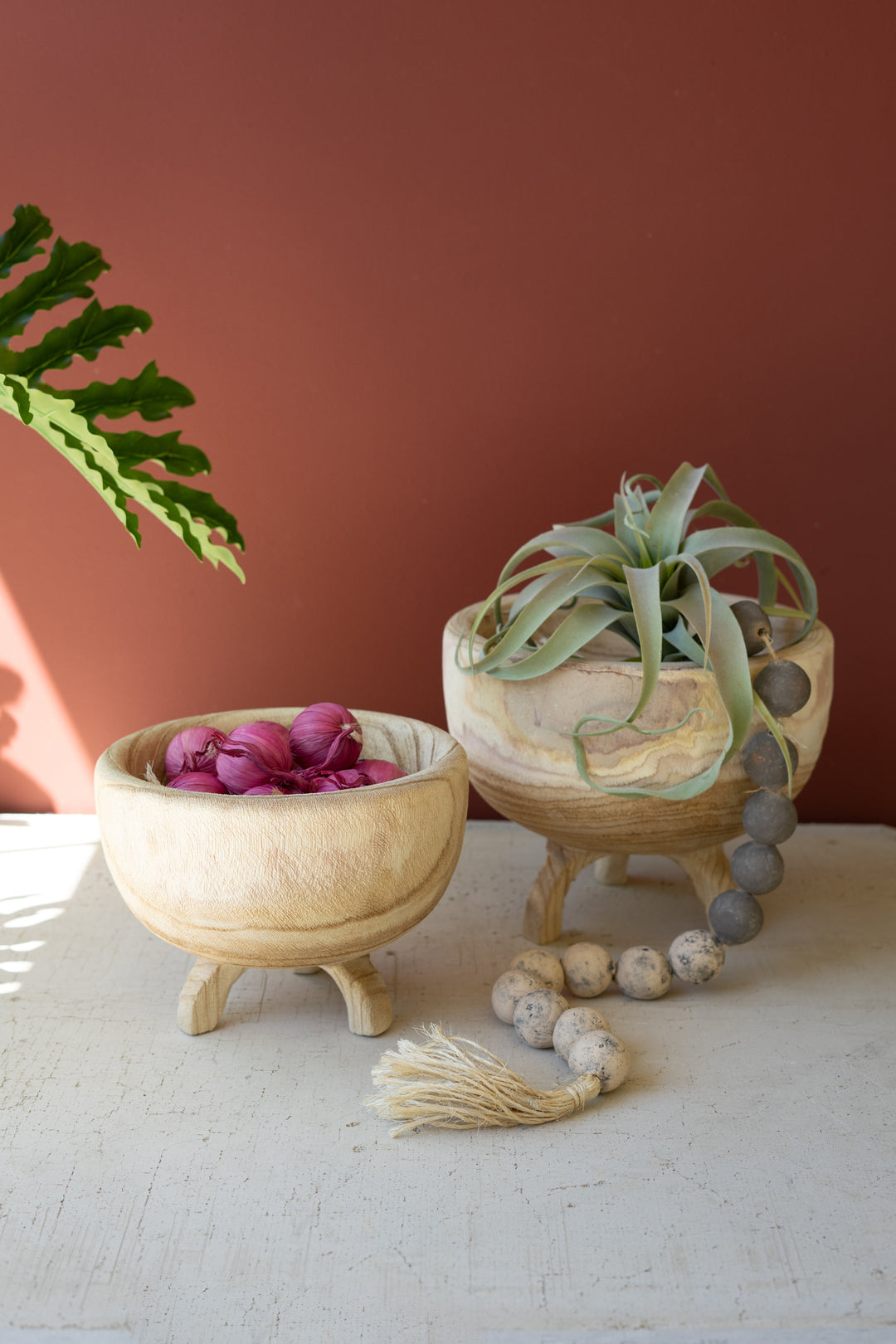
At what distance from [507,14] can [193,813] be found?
1048mm

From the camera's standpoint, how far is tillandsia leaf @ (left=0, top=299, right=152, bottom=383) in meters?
1.02

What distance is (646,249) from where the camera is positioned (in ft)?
4.50

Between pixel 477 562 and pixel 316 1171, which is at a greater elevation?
pixel 477 562

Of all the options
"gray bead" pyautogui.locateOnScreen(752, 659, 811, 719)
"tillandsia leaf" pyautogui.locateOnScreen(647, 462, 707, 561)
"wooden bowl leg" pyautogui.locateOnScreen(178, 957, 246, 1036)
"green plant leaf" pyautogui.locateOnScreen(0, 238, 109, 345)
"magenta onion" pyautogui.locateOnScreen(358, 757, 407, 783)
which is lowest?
"wooden bowl leg" pyautogui.locateOnScreen(178, 957, 246, 1036)

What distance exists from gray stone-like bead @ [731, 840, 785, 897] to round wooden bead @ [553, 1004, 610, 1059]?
202mm

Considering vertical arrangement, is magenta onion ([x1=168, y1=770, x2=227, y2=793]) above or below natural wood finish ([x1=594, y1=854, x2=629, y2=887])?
above

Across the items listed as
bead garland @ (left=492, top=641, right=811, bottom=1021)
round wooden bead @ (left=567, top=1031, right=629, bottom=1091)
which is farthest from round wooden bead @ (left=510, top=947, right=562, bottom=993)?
round wooden bead @ (left=567, top=1031, right=629, bottom=1091)

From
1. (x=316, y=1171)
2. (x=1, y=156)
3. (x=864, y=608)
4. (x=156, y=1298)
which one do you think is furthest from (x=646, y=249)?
(x=156, y=1298)

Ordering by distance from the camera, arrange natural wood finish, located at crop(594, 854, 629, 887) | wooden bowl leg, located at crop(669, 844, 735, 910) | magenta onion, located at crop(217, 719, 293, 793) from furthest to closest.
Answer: natural wood finish, located at crop(594, 854, 629, 887)
wooden bowl leg, located at crop(669, 844, 735, 910)
magenta onion, located at crop(217, 719, 293, 793)

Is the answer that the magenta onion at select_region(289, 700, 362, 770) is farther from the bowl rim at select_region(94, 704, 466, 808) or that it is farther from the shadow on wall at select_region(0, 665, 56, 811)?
the shadow on wall at select_region(0, 665, 56, 811)

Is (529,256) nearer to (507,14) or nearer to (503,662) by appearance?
(507,14)

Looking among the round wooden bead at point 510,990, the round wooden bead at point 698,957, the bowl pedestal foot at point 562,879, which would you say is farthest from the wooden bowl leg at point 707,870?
the round wooden bead at point 510,990

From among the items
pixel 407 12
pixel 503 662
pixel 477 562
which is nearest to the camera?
pixel 503 662

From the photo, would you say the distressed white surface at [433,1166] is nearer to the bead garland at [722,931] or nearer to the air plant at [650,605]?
the bead garland at [722,931]
